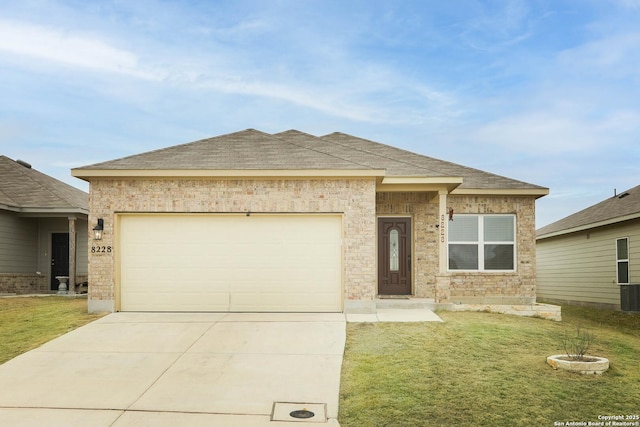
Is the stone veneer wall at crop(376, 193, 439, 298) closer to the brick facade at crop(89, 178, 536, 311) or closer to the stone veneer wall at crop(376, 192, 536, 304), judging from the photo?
the stone veneer wall at crop(376, 192, 536, 304)

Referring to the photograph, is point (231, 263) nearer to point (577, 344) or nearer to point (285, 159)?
point (285, 159)

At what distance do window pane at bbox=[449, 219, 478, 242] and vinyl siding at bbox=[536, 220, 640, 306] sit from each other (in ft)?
16.3

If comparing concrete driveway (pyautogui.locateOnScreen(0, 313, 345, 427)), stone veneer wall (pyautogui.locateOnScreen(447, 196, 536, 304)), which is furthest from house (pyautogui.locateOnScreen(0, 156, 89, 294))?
stone veneer wall (pyautogui.locateOnScreen(447, 196, 536, 304))

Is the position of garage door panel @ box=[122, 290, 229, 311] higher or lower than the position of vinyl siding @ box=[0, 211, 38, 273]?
lower

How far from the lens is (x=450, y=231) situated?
53.9ft

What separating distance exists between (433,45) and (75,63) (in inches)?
424

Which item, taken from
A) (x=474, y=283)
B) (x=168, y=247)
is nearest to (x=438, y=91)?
(x=474, y=283)

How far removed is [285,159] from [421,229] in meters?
4.59

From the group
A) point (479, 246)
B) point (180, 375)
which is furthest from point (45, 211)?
point (479, 246)

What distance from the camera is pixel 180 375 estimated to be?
871 cm

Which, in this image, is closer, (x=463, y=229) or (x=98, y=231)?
(x=98, y=231)

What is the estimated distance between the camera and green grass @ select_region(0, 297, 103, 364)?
10.7m

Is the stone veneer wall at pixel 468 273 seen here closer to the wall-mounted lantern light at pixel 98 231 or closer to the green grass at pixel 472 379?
the green grass at pixel 472 379

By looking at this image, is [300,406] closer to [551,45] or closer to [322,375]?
[322,375]
